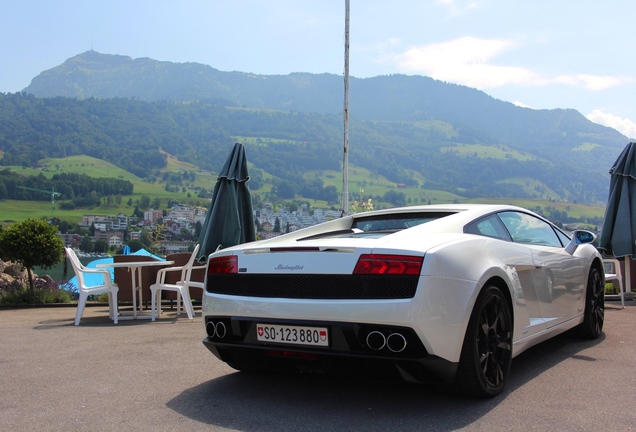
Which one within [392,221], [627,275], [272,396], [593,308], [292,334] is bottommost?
[627,275]

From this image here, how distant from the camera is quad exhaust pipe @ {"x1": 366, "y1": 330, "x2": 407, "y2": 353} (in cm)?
392

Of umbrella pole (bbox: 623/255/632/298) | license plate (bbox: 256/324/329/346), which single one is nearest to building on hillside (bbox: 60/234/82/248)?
license plate (bbox: 256/324/329/346)

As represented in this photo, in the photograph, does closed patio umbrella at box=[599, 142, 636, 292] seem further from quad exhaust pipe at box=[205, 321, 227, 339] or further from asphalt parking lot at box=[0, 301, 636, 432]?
quad exhaust pipe at box=[205, 321, 227, 339]

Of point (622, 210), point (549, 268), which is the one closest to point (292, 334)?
point (549, 268)

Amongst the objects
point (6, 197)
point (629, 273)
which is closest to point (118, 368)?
point (629, 273)

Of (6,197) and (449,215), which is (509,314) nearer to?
(449,215)

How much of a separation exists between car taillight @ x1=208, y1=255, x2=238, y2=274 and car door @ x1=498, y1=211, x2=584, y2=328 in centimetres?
213

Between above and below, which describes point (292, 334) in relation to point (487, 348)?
above

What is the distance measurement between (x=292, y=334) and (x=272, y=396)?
2.03 ft

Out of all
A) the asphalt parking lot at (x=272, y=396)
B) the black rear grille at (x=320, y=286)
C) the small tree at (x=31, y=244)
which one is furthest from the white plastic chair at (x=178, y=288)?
the black rear grille at (x=320, y=286)

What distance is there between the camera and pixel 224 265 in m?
4.73

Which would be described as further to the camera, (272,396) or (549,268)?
A: (549,268)

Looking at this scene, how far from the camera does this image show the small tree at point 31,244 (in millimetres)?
11826

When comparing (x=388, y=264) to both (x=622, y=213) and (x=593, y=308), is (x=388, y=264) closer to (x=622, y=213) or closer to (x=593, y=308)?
(x=593, y=308)
